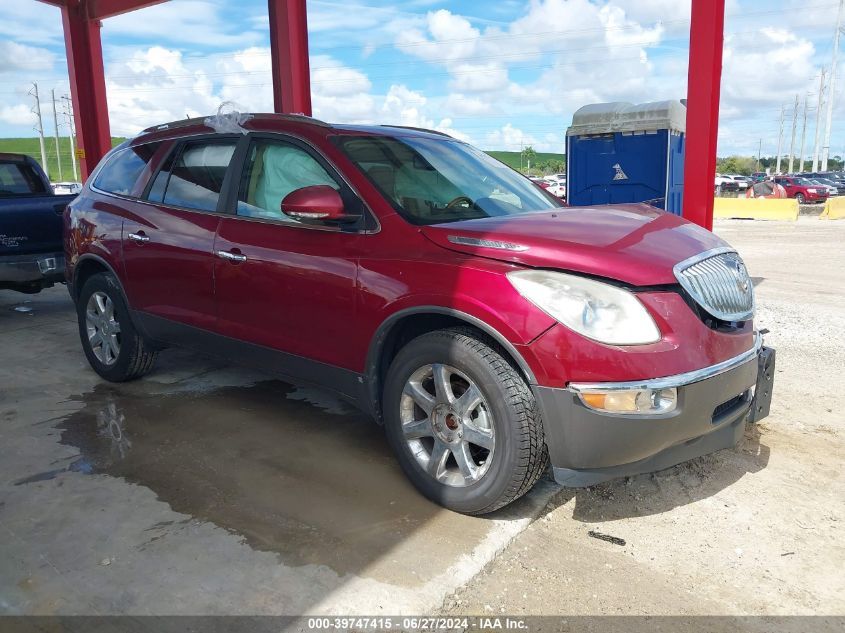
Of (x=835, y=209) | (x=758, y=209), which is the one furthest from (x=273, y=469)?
(x=835, y=209)

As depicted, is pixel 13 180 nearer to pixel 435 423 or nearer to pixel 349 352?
pixel 349 352

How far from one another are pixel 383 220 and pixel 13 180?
20.5ft

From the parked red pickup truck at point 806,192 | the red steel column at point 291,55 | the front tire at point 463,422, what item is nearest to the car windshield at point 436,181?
the front tire at point 463,422

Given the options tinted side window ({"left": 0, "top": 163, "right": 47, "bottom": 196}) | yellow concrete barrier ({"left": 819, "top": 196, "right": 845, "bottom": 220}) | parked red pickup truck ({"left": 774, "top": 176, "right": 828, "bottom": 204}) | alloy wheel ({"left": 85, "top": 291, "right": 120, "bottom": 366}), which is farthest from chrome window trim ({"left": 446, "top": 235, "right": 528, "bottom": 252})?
parked red pickup truck ({"left": 774, "top": 176, "right": 828, "bottom": 204})

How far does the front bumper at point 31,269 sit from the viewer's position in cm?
676

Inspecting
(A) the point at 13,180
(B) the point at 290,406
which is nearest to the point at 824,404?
(B) the point at 290,406

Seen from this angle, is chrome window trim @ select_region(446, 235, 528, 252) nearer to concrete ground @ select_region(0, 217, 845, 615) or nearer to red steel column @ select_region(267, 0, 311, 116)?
concrete ground @ select_region(0, 217, 845, 615)

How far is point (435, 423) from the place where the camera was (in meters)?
3.10

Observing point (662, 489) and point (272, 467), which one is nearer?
point (662, 489)

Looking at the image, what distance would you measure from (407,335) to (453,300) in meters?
0.48

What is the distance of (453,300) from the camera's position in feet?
9.49

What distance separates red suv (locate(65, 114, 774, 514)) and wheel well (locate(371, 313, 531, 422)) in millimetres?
10

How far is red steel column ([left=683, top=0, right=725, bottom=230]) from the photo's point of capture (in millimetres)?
6824

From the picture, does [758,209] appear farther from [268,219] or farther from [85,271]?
[268,219]
